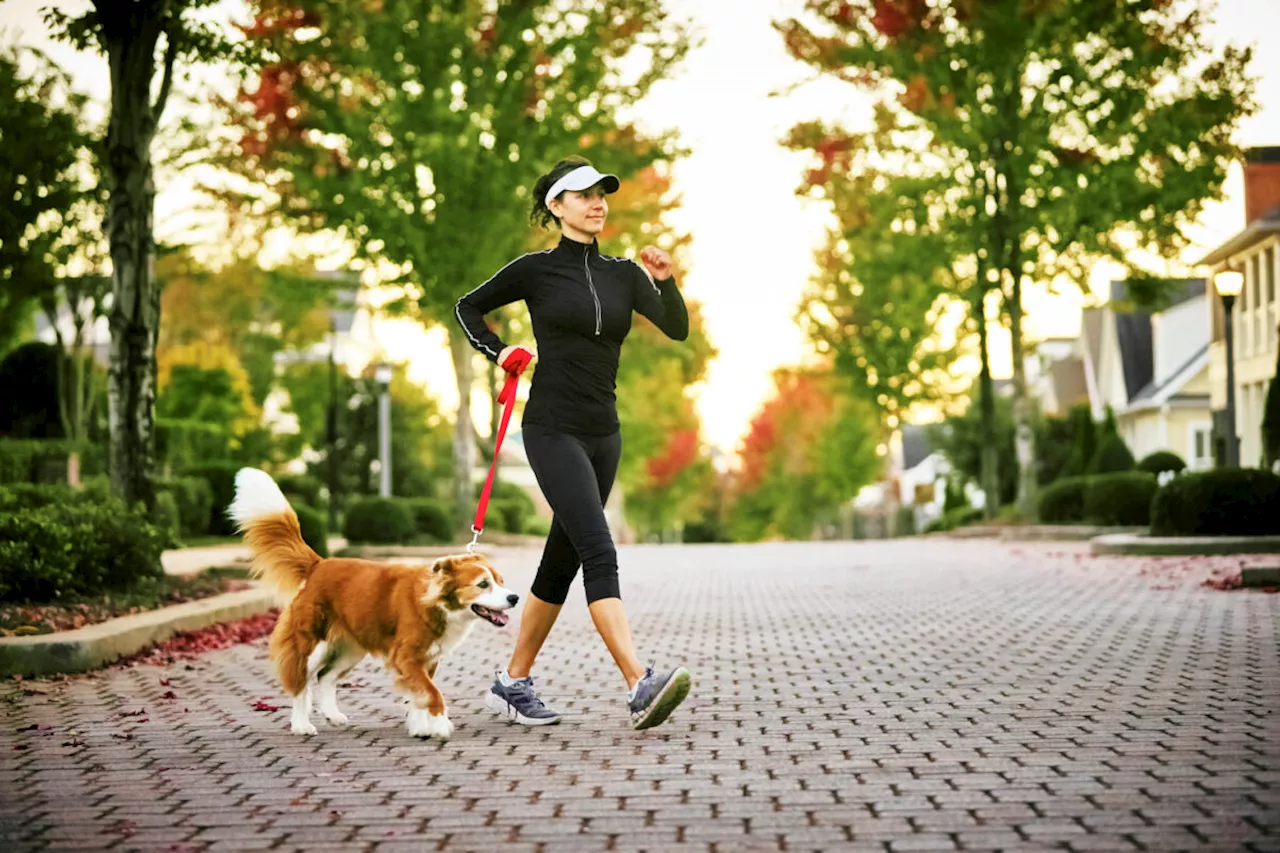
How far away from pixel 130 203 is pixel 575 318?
9084 mm

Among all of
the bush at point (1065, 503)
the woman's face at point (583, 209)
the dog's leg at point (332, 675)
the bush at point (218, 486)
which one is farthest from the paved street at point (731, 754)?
the bush at point (218, 486)

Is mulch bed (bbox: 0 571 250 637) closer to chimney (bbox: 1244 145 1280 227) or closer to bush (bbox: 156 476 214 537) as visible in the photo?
bush (bbox: 156 476 214 537)

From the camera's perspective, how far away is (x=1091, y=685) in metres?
8.48

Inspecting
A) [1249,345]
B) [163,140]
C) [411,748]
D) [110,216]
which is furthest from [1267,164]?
[411,748]

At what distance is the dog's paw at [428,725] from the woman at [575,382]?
1.78 feet

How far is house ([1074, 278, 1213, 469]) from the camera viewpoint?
5238 cm

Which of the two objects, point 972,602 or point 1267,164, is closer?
point 972,602

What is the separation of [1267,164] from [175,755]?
3987 cm

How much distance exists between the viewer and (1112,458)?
3403cm

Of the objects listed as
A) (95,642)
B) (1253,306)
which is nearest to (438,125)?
(95,642)

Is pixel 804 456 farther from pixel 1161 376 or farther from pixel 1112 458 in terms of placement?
pixel 1112 458

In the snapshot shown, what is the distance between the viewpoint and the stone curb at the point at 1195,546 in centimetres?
2098

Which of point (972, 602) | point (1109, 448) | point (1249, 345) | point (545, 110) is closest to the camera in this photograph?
A: point (972, 602)

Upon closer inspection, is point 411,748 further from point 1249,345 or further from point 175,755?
point 1249,345
